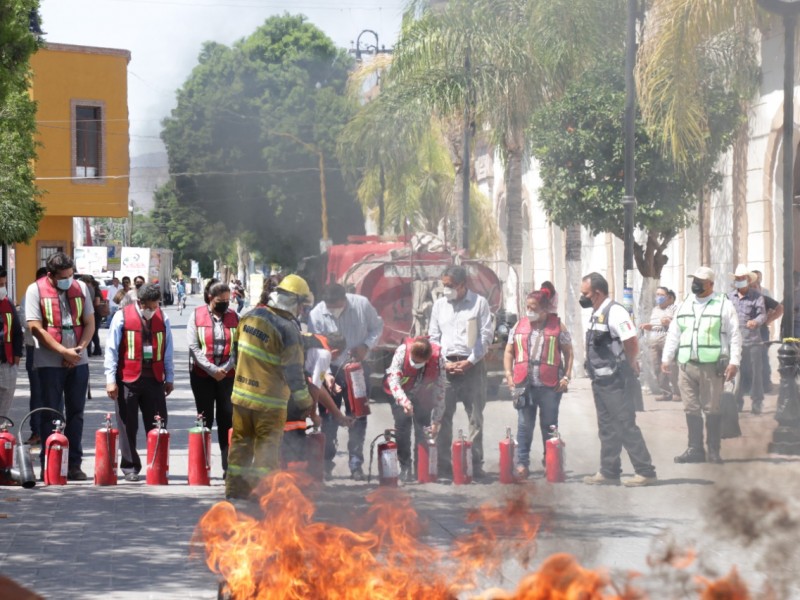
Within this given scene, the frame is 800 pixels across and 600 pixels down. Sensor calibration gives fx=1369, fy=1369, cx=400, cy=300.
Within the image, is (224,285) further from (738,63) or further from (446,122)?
(446,122)

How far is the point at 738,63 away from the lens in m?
21.3

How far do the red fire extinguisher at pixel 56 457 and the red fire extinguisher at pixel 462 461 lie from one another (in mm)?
3052

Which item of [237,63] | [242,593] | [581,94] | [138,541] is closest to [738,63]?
[581,94]

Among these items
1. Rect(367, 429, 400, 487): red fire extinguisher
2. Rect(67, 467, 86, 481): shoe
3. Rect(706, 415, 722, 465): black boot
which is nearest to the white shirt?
Rect(706, 415, 722, 465): black boot

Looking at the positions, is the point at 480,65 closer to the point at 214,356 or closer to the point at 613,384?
the point at 613,384

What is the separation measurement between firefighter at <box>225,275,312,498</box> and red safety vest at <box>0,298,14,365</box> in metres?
4.68

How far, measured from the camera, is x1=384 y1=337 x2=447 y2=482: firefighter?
11.2m

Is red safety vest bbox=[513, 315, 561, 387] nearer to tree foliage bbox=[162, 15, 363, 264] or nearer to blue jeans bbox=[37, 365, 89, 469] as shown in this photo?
tree foliage bbox=[162, 15, 363, 264]

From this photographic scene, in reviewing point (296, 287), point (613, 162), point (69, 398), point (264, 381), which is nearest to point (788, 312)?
point (69, 398)

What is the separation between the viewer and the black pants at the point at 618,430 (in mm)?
10859

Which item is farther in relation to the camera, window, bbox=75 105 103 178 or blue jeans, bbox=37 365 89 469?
window, bbox=75 105 103 178

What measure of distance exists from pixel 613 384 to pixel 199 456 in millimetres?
3373

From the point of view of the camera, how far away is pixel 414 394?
37.0ft

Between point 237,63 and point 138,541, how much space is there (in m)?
9.10
